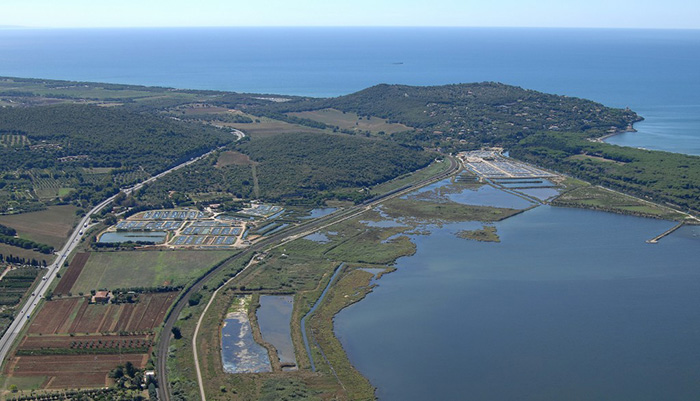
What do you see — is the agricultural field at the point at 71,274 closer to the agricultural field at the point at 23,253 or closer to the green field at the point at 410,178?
the agricultural field at the point at 23,253

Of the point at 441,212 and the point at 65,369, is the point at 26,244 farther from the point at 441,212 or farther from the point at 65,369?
the point at 441,212

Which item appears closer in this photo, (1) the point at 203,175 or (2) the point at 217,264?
(2) the point at 217,264

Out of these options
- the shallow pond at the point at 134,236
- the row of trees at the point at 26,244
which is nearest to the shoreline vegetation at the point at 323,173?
the shallow pond at the point at 134,236

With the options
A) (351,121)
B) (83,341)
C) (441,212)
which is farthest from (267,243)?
(351,121)

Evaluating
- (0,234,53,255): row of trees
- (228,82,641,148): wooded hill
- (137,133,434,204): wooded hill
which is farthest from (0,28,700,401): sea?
(228,82,641,148): wooded hill

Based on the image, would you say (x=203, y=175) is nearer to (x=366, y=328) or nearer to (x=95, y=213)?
(x=95, y=213)

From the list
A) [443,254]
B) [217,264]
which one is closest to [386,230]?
[443,254]
